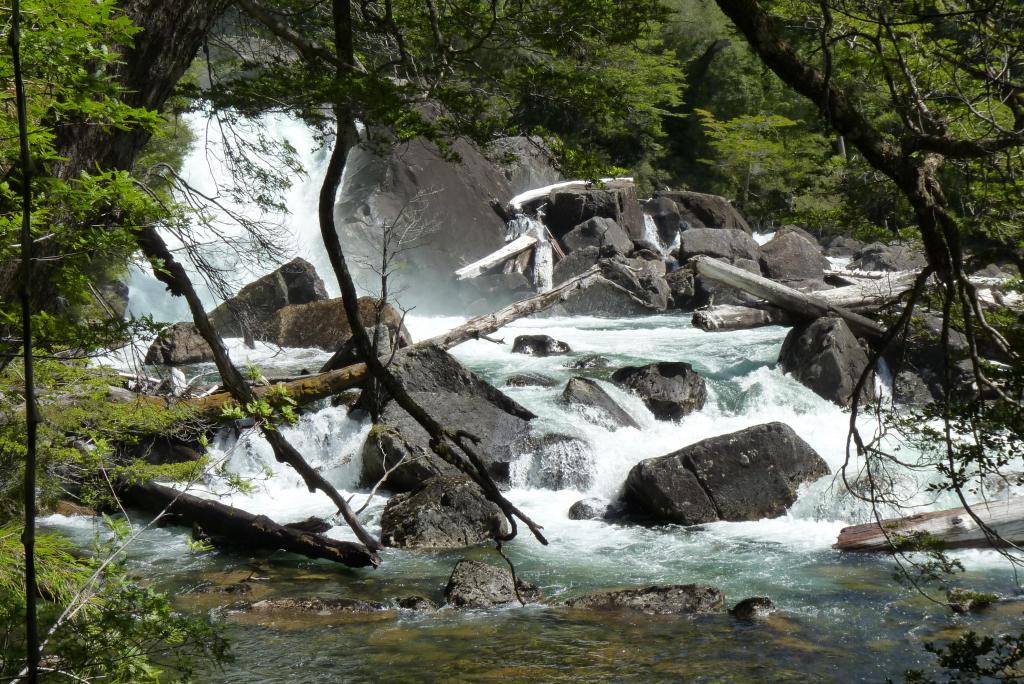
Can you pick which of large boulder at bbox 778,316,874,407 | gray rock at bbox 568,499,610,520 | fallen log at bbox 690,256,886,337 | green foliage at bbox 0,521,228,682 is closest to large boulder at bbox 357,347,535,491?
gray rock at bbox 568,499,610,520

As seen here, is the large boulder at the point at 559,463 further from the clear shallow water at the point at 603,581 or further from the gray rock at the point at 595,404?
the gray rock at the point at 595,404

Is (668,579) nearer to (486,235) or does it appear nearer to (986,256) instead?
Answer: (986,256)

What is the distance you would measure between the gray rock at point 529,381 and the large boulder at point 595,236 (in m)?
9.57

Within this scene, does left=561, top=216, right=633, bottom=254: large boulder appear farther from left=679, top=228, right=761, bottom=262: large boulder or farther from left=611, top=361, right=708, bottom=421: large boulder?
left=611, top=361, right=708, bottom=421: large boulder

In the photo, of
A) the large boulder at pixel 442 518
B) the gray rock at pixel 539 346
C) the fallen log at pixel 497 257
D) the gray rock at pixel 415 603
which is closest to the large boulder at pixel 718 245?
the fallen log at pixel 497 257

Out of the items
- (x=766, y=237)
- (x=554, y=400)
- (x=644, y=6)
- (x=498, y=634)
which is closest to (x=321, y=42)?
(x=644, y=6)

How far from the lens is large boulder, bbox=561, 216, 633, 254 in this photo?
23.1 metres

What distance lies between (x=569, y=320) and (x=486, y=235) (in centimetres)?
425

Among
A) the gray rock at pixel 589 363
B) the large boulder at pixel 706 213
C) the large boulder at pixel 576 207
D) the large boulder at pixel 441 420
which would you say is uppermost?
the large boulder at pixel 706 213

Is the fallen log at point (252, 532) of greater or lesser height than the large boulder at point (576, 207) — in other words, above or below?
below

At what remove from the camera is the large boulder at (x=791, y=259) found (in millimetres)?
22172

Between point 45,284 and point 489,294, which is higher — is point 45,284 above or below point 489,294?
below

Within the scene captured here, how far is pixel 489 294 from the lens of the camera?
2056 cm

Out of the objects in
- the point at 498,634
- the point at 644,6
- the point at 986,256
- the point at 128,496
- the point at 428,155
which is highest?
the point at 428,155
